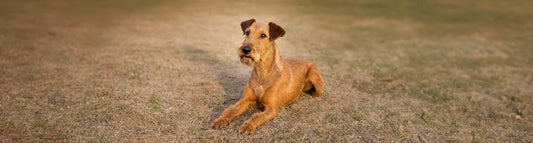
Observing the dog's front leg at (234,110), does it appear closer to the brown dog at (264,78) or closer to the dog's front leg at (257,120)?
the brown dog at (264,78)

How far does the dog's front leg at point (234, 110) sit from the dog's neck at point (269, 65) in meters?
0.28

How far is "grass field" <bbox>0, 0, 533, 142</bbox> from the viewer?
13.5 feet

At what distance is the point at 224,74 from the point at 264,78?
86.4 inches

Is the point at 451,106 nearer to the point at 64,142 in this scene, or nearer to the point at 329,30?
the point at 64,142

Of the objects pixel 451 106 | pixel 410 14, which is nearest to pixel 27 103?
pixel 451 106

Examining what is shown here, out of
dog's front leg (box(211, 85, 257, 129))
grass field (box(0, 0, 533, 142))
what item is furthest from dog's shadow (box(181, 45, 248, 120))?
dog's front leg (box(211, 85, 257, 129))

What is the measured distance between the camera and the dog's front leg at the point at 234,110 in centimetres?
398

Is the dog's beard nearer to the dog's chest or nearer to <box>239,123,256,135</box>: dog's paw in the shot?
the dog's chest

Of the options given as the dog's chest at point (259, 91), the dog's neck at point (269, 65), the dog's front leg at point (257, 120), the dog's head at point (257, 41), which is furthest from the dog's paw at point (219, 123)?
the dog's head at point (257, 41)

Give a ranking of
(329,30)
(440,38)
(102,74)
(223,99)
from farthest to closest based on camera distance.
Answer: (329,30) → (440,38) → (102,74) → (223,99)

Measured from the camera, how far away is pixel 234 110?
416 cm

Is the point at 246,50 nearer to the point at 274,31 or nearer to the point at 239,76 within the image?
the point at 274,31

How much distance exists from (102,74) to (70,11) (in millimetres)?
8578

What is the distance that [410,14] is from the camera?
1372cm
